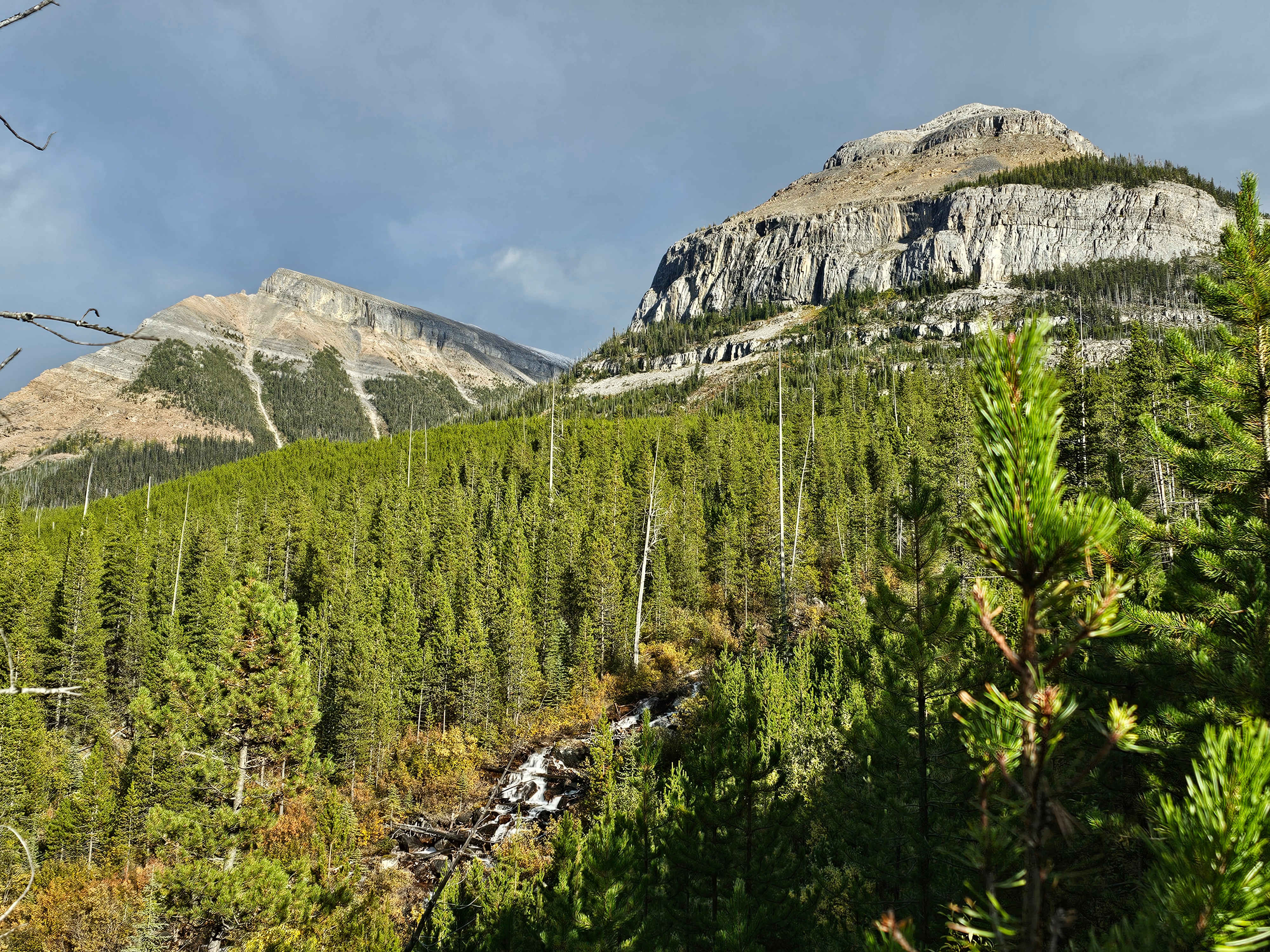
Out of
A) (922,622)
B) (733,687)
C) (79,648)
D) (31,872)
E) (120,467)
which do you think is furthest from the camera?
(120,467)

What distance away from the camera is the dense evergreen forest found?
4.72 ft

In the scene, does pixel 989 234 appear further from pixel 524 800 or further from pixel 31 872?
pixel 31 872

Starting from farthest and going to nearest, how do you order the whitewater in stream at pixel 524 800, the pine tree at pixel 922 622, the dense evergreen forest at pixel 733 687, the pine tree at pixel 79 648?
the pine tree at pixel 79 648
the whitewater in stream at pixel 524 800
the pine tree at pixel 922 622
the dense evergreen forest at pixel 733 687

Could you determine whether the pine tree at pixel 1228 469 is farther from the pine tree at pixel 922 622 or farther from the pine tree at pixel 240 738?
the pine tree at pixel 240 738

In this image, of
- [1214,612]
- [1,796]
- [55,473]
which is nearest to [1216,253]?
[1214,612]

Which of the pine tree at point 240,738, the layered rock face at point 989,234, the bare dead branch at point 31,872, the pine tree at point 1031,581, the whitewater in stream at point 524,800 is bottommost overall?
the whitewater in stream at point 524,800

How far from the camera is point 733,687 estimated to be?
1927 cm

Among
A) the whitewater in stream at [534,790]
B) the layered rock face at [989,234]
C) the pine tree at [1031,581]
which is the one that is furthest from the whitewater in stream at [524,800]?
the layered rock face at [989,234]

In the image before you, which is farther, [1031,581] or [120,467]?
[120,467]

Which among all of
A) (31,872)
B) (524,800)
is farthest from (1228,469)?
(524,800)

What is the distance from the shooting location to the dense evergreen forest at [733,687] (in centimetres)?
144

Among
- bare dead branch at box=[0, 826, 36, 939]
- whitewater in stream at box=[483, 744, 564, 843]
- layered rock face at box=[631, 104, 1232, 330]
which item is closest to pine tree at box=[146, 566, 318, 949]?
whitewater in stream at box=[483, 744, 564, 843]

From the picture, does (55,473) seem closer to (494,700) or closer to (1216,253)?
(494,700)

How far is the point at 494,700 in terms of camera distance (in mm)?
30297
